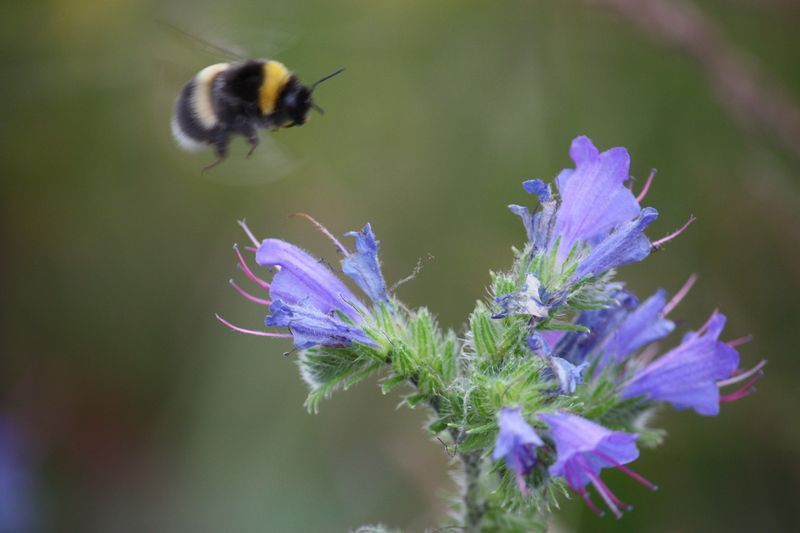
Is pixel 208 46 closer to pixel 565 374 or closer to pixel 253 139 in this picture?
pixel 253 139

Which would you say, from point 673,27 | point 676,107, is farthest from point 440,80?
point 673,27

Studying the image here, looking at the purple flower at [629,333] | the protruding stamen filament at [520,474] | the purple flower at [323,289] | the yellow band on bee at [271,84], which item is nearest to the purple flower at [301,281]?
the purple flower at [323,289]

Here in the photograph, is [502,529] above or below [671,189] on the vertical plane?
below

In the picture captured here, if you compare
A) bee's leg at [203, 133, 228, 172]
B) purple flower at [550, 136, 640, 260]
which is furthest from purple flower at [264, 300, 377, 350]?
bee's leg at [203, 133, 228, 172]

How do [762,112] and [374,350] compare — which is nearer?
[374,350]

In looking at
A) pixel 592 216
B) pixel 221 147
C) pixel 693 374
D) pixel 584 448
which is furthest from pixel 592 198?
pixel 221 147

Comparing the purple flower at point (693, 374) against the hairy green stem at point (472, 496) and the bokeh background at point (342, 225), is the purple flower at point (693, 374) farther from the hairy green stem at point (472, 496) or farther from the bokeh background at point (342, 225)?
the bokeh background at point (342, 225)

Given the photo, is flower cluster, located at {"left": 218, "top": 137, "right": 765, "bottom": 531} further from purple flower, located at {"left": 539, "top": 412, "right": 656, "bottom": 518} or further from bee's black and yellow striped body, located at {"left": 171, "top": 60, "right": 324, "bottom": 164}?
bee's black and yellow striped body, located at {"left": 171, "top": 60, "right": 324, "bottom": 164}

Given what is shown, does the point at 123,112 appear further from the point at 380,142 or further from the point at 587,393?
the point at 587,393
